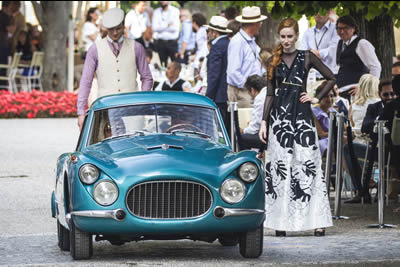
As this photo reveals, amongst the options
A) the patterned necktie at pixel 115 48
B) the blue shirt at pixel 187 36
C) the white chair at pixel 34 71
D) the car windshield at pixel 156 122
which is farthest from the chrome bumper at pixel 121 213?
the white chair at pixel 34 71

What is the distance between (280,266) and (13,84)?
2451 cm

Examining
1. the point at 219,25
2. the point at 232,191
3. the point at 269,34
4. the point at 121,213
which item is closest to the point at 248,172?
the point at 232,191

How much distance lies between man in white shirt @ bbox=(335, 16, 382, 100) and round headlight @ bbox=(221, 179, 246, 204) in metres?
6.55

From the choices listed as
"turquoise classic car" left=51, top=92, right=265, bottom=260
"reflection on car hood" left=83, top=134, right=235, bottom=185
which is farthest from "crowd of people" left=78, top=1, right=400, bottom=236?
"turquoise classic car" left=51, top=92, right=265, bottom=260

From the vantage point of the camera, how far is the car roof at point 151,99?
9.77 metres

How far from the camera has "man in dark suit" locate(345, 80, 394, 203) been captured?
39.9 feet

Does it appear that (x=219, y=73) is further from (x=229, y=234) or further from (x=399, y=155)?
(x=229, y=234)

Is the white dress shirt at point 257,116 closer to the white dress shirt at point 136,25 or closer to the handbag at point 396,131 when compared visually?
the handbag at point 396,131

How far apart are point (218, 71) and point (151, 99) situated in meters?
5.44

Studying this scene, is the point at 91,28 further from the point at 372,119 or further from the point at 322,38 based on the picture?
the point at 372,119

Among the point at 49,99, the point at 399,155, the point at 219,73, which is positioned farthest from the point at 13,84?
the point at 399,155

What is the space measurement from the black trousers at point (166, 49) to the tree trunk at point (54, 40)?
98.5 inches

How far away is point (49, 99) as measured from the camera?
90.0 ft

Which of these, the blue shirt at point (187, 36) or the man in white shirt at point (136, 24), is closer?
the blue shirt at point (187, 36)
